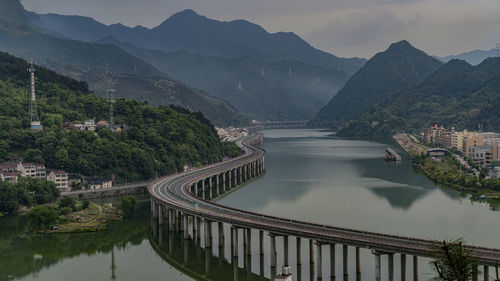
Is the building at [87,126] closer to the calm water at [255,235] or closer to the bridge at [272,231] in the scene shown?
the bridge at [272,231]

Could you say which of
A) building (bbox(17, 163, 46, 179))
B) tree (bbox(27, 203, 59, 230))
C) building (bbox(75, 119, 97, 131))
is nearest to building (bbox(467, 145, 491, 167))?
building (bbox(75, 119, 97, 131))

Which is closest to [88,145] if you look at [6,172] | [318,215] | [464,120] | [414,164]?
[6,172]

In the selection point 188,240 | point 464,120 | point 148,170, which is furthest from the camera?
point 464,120

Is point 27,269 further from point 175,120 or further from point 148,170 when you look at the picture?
point 175,120

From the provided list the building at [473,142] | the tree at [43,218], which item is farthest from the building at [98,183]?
the building at [473,142]

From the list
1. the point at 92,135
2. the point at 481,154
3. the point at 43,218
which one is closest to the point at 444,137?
the point at 481,154
